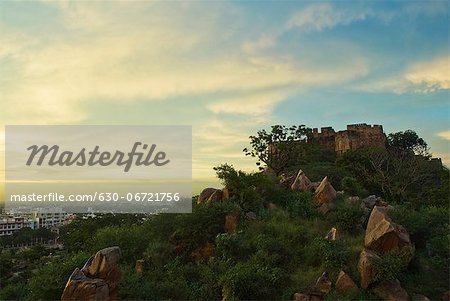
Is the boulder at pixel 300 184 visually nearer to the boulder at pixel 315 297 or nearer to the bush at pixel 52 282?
the boulder at pixel 315 297

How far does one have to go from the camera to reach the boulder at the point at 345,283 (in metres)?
9.96

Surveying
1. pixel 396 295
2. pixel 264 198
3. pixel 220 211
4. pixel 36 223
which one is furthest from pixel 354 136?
pixel 36 223

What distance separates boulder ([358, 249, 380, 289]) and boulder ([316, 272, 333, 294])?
2.69ft

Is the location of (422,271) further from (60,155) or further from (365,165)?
(365,165)

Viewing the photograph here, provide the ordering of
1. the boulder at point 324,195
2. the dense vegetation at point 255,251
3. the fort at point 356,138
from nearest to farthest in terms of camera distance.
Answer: the dense vegetation at point 255,251 < the boulder at point 324,195 < the fort at point 356,138

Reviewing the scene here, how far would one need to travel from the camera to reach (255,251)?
41.0 ft

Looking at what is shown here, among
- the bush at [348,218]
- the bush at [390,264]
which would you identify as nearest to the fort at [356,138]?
the bush at [348,218]

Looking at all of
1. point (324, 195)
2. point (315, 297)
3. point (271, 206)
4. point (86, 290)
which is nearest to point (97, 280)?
point (86, 290)

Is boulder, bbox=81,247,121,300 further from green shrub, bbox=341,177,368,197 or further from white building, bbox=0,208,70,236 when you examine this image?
white building, bbox=0,208,70,236

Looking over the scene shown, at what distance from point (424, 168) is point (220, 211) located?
67.6ft

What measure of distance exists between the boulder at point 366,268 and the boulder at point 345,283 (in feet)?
0.80

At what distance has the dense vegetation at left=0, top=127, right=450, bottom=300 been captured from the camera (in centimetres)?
1034

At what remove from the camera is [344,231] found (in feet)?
44.5

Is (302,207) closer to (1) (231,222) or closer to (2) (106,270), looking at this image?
(1) (231,222)
